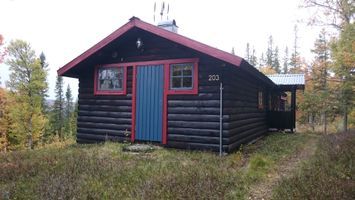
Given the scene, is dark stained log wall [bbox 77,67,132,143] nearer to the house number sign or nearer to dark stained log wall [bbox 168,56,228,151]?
dark stained log wall [bbox 168,56,228,151]

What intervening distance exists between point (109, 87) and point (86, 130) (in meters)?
2.20

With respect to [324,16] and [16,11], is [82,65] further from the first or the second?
[324,16]

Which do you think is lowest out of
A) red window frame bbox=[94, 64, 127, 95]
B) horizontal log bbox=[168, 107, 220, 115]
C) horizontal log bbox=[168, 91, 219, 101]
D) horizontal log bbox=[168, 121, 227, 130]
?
horizontal log bbox=[168, 121, 227, 130]

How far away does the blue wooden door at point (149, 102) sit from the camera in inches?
427

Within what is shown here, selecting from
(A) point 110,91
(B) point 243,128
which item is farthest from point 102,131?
(B) point 243,128

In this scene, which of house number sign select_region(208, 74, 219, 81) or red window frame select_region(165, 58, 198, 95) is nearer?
house number sign select_region(208, 74, 219, 81)

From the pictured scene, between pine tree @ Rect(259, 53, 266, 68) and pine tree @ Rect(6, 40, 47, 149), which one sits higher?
pine tree @ Rect(259, 53, 266, 68)

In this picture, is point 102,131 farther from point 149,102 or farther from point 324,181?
point 324,181

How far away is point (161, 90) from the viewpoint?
1082cm

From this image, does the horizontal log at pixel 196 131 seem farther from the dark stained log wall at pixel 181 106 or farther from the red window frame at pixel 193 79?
the red window frame at pixel 193 79

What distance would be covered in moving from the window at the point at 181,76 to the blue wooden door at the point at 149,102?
0.42m

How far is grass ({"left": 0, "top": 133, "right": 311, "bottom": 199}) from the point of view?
5352 mm

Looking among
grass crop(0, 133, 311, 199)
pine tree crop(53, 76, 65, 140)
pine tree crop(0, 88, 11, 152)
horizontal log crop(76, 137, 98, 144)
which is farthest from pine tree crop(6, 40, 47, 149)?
pine tree crop(53, 76, 65, 140)

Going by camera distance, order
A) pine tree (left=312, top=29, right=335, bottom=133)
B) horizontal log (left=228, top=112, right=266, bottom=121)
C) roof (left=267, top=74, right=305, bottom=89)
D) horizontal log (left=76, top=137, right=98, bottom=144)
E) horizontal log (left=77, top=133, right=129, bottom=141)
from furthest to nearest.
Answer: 1. pine tree (left=312, top=29, right=335, bottom=133)
2. roof (left=267, top=74, right=305, bottom=89)
3. horizontal log (left=76, top=137, right=98, bottom=144)
4. horizontal log (left=77, top=133, right=129, bottom=141)
5. horizontal log (left=228, top=112, right=266, bottom=121)
